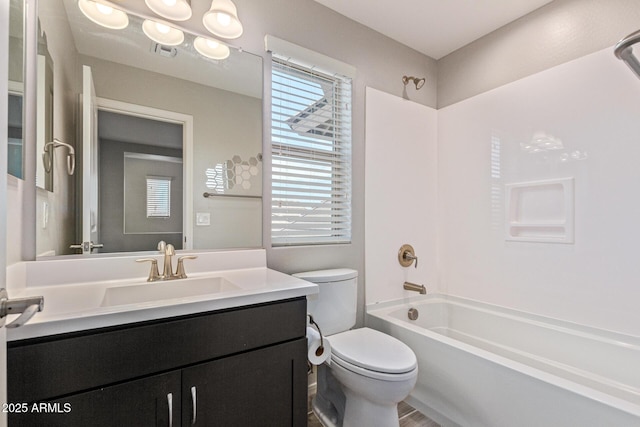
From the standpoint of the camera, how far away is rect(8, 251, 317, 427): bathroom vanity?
740 mm

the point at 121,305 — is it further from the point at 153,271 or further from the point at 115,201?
the point at 115,201

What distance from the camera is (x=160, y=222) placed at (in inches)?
A: 56.4

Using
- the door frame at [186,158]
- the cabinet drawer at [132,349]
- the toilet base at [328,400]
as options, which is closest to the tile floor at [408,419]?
the toilet base at [328,400]

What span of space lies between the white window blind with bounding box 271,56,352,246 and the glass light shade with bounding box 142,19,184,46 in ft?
1.70

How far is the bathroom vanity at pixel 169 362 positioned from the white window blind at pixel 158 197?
38 centimetres

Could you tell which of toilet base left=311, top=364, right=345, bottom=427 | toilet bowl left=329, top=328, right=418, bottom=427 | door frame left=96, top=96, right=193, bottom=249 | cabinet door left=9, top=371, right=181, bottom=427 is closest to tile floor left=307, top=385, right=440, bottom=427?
toilet base left=311, top=364, right=345, bottom=427

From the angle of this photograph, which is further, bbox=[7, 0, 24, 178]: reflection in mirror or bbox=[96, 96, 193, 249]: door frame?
bbox=[96, 96, 193, 249]: door frame

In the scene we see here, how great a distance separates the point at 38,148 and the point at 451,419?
2298mm

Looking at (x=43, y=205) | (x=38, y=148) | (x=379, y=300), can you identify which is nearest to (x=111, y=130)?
(x=38, y=148)

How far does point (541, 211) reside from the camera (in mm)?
1908

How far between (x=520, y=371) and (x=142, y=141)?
201 cm

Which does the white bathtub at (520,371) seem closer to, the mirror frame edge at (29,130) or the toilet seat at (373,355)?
the toilet seat at (373,355)

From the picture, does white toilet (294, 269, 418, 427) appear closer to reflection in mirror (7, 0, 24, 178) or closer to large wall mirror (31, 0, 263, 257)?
large wall mirror (31, 0, 263, 257)

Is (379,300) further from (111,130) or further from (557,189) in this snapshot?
(111,130)
